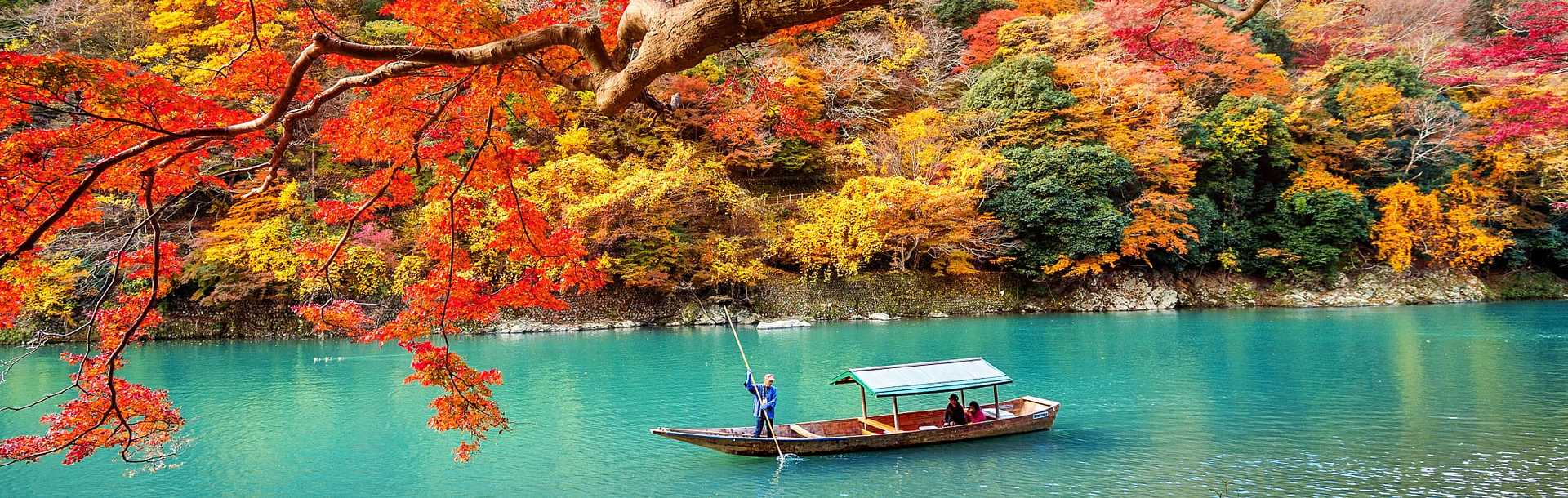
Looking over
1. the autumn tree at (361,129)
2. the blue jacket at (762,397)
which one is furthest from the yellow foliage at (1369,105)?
the autumn tree at (361,129)

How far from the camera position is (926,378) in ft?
29.5

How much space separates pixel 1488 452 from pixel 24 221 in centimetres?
1172

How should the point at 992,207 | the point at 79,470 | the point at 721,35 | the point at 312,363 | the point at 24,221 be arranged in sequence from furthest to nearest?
the point at 992,207 → the point at 312,363 → the point at 79,470 → the point at 24,221 → the point at 721,35

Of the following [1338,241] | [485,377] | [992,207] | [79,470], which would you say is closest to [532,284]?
[485,377]

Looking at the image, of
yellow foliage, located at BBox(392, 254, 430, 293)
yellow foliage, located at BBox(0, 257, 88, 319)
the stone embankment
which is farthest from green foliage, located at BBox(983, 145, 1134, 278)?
yellow foliage, located at BBox(0, 257, 88, 319)

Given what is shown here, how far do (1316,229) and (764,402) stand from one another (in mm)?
22649

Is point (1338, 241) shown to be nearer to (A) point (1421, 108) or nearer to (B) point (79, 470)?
(A) point (1421, 108)

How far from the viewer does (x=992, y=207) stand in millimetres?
22344

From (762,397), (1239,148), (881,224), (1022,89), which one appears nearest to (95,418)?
(762,397)

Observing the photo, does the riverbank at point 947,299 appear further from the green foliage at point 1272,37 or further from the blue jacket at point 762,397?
the blue jacket at point 762,397

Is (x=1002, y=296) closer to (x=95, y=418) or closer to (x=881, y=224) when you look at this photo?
(x=881, y=224)

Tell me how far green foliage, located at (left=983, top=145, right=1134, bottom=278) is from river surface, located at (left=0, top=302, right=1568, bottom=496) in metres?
4.41

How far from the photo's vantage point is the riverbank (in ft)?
64.6

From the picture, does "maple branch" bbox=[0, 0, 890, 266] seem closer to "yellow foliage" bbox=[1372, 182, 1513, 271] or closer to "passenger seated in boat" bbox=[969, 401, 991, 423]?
"passenger seated in boat" bbox=[969, 401, 991, 423]
